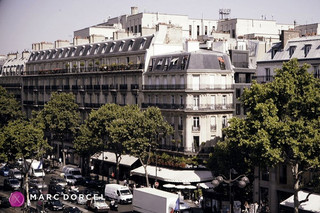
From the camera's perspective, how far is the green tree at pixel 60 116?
8000 centimetres

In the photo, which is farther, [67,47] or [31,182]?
[67,47]

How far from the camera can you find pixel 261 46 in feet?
250

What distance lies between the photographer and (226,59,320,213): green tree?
41469 millimetres

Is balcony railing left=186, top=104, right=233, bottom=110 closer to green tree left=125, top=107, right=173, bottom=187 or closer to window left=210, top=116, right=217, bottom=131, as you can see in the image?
window left=210, top=116, right=217, bottom=131

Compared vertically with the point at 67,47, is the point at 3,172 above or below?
below

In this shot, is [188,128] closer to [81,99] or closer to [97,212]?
[97,212]

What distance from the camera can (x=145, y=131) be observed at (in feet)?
200

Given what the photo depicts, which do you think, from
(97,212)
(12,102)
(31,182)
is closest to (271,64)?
(97,212)

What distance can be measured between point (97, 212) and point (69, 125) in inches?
1237

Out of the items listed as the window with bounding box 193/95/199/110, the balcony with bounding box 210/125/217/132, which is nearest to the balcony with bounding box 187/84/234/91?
the window with bounding box 193/95/199/110

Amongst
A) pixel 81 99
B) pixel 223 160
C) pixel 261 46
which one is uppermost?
pixel 261 46

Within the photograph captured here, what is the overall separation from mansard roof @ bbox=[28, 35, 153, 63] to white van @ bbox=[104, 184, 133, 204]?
21735 millimetres

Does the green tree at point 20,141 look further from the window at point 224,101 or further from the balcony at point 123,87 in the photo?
the window at point 224,101

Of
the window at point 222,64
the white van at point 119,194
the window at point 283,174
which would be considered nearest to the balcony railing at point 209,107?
the window at point 222,64
